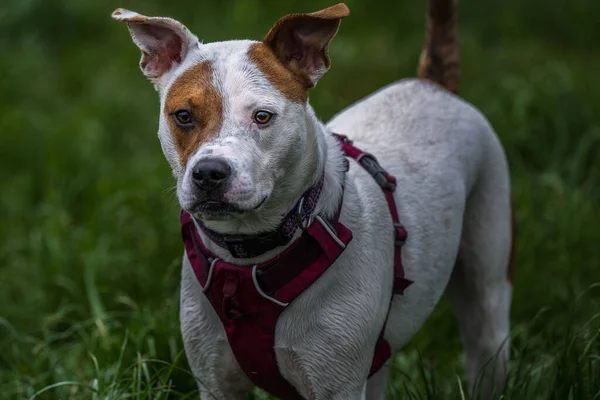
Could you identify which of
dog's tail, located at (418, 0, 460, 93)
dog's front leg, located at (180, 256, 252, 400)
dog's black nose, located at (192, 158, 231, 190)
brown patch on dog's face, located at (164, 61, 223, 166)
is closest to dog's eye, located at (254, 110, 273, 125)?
brown patch on dog's face, located at (164, 61, 223, 166)

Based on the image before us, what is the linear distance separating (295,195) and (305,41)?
509 millimetres

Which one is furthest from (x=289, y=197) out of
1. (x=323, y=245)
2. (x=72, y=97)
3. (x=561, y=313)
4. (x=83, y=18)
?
(x=83, y=18)

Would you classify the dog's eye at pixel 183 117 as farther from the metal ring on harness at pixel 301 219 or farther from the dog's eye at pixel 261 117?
the metal ring on harness at pixel 301 219

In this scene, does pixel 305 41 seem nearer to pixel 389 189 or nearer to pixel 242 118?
pixel 242 118

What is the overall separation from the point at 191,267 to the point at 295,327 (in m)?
0.43

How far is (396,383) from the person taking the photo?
465 centimetres

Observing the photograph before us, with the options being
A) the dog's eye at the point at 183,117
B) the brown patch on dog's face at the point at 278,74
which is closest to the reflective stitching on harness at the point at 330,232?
the brown patch on dog's face at the point at 278,74

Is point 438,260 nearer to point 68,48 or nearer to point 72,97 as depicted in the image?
point 72,97

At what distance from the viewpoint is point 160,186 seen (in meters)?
6.41

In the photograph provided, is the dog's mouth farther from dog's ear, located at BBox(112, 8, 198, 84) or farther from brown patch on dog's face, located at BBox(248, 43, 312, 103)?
dog's ear, located at BBox(112, 8, 198, 84)

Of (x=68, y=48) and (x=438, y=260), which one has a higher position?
(x=438, y=260)

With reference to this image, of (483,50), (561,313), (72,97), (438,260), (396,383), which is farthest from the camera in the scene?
(483,50)

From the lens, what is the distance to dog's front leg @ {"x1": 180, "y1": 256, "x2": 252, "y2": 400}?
340cm

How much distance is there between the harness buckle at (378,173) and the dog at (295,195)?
2 centimetres
